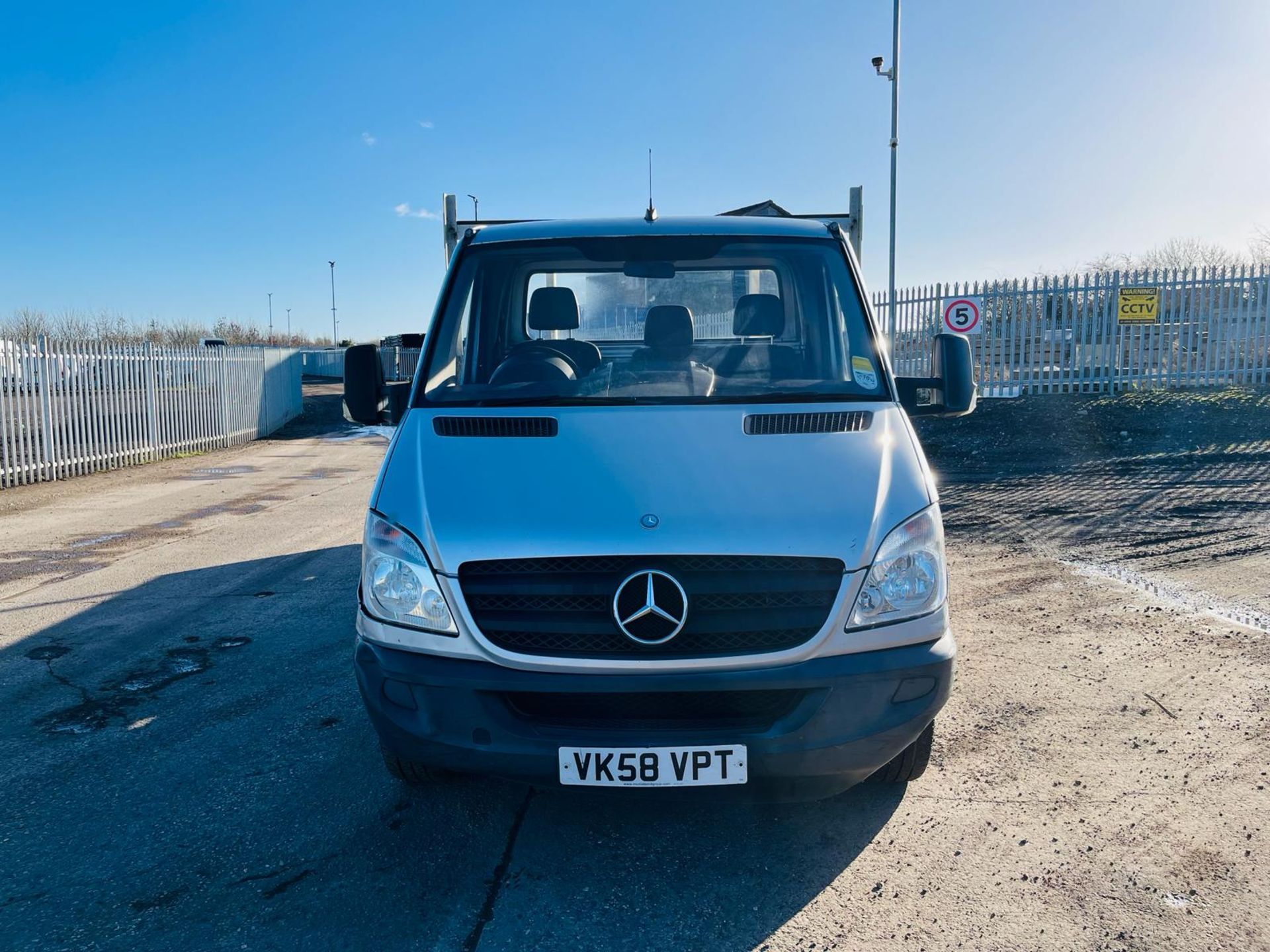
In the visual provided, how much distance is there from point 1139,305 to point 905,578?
17.4 metres

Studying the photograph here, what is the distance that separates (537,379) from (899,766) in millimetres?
1943

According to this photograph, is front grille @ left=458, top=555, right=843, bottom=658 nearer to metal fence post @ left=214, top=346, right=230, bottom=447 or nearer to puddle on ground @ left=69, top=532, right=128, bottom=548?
puddle on ground @ left=69, top=532, right=128, bottom=548

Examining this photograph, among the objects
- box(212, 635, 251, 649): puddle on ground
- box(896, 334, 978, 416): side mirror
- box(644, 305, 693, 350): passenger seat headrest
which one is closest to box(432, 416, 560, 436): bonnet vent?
box(644, 305, 693, 350): passenger seat headrest

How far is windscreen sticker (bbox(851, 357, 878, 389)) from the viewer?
140 inches

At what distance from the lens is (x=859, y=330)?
3762mm

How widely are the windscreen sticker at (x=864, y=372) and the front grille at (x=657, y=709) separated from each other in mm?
1396

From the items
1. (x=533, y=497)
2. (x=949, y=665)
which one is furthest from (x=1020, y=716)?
(x=533, y=497)

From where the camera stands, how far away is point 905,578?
8.98 feet

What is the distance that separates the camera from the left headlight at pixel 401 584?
2711 mm

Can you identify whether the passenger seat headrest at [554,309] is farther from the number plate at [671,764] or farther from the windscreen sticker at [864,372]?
the number plate at [671,764]

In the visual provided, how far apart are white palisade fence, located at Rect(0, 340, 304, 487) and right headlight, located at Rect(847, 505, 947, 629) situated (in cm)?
1315

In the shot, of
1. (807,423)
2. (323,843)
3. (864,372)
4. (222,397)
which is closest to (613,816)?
(323,843)

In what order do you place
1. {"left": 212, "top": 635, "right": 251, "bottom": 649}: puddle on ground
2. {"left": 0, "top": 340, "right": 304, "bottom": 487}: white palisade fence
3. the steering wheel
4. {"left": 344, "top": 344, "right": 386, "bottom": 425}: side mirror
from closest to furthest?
1. the steering wheel
2. {"left": 344, "top": 344, "right": 386, "bottom": 425}: side mirror
3. {"left": 212, "top": 635, "right": 251, "bottom": 649}: puddle on ground
4. {"left": 0, "top": 340, "right": 304, "bottom": 487}: white palisade fence

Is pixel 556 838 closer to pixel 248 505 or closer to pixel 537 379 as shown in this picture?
pixel 537 379
